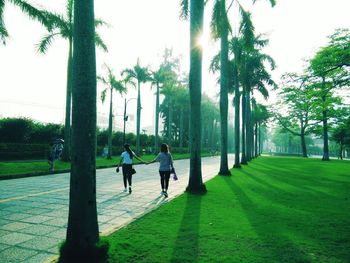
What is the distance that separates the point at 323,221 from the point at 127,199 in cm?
536

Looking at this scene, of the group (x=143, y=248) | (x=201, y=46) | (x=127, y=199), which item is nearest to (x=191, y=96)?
(x=201, y=46)

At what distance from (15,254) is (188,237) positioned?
9.00 ft

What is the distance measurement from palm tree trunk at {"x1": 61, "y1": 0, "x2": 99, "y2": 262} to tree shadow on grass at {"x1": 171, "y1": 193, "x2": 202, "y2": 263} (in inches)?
49.2

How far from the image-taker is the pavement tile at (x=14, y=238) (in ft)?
14.7

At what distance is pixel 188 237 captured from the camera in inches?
187

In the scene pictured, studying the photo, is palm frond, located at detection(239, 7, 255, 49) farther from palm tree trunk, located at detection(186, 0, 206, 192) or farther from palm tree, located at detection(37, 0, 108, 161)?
palm tree, located at detection(37, 0, 108, 161)

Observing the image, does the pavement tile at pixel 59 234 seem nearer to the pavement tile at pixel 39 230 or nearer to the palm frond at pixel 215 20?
the pavement tile at pixel 39 230

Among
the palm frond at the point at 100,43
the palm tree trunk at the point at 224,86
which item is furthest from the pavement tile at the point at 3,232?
the palm frond at the point at 100,43

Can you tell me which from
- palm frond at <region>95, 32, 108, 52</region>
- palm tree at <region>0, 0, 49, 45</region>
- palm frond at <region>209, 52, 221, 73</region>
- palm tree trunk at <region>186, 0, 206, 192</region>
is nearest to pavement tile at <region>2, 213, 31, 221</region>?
palm tree trunk at <region>186, 0, 206, 192</region>

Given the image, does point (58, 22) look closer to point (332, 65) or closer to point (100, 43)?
point (100, 43)

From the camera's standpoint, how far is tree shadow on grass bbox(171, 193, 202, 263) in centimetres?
391

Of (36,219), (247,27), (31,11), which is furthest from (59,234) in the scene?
(31,11)

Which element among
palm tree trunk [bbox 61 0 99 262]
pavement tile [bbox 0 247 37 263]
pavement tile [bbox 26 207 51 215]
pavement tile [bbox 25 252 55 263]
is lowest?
pavement tile [bbox 25 252 55 263]

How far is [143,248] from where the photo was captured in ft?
13.8
